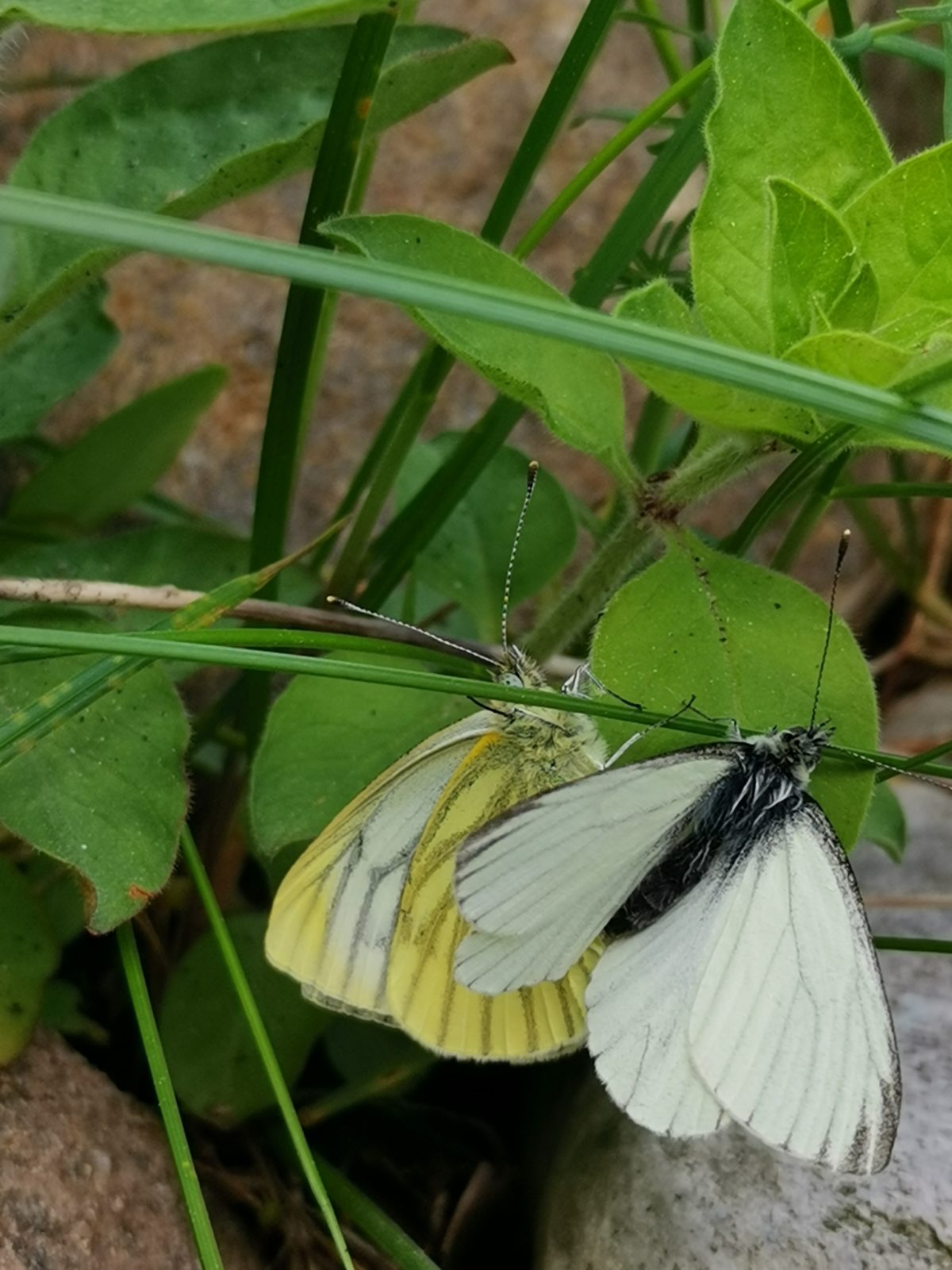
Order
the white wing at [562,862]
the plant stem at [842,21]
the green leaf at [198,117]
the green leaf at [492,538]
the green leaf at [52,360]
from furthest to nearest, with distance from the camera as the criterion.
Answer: the green leaf at [492,538], the green leaf at [52,360], the plant stem at [842,21], the green leaf at [198,117], the white wing at [562,862]

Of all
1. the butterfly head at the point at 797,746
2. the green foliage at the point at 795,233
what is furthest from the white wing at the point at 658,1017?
the green foliage at the point at 795,233

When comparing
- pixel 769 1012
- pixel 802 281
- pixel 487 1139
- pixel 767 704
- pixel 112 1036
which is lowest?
pixel 487 1139

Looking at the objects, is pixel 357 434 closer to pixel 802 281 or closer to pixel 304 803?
pixel 304 803

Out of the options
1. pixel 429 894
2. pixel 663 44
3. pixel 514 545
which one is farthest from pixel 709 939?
pixel 663 44

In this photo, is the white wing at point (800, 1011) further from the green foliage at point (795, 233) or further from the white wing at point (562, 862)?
the green foliage at point (795, 233)

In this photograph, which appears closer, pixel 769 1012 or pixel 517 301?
pixel 517 301

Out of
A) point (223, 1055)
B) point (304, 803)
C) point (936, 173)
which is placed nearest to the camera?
point (936, 173)

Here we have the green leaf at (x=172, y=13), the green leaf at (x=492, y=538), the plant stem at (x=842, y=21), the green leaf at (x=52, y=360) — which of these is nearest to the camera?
the green leaf at (x=172, y=13)

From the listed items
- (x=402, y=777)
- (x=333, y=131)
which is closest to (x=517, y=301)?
(x=333, y=131)

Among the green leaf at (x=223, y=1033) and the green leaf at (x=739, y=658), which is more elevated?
the green leaf at (x=739, y=658)
